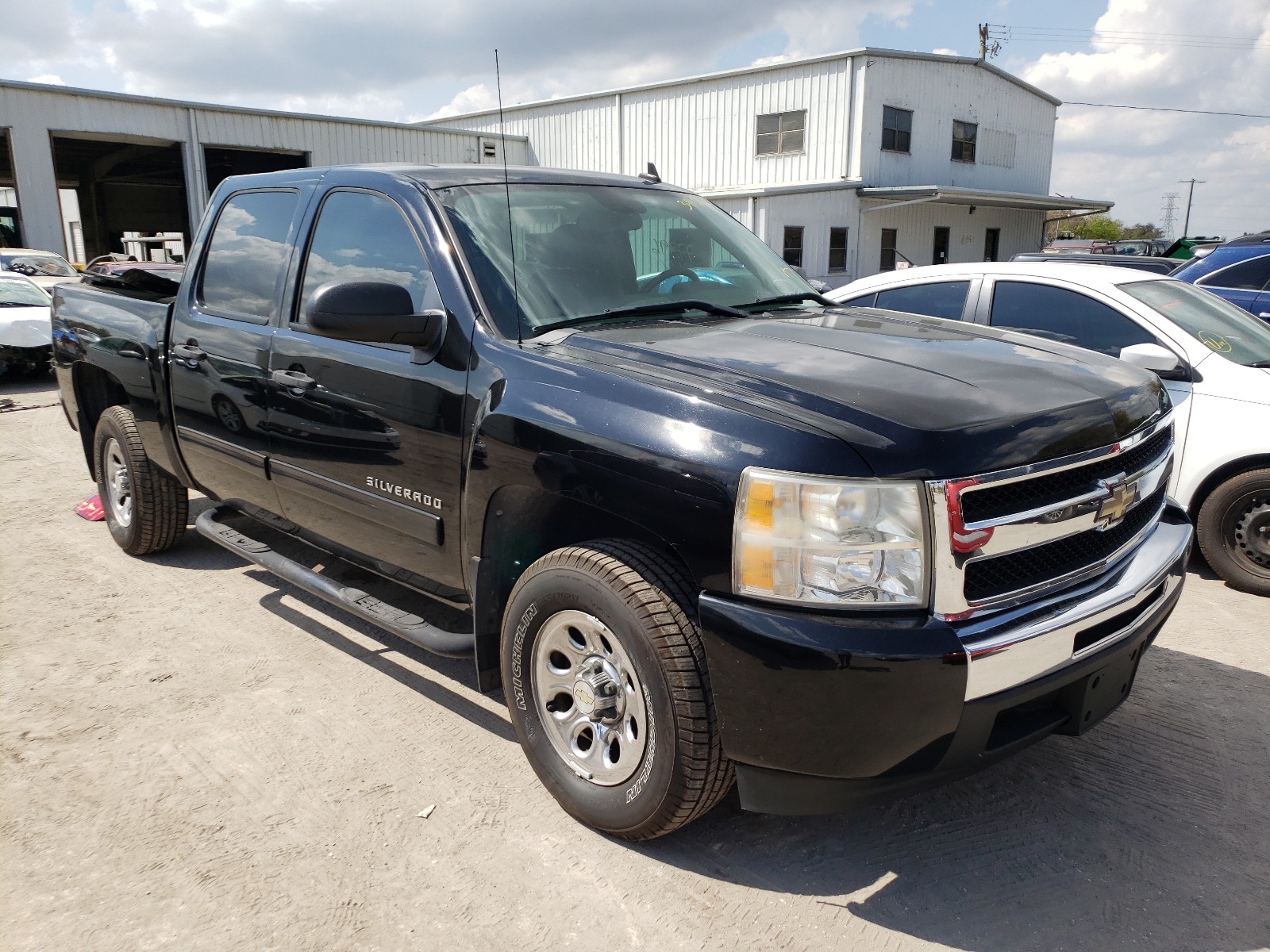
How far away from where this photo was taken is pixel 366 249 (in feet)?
11.6

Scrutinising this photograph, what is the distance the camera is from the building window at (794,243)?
28172mm

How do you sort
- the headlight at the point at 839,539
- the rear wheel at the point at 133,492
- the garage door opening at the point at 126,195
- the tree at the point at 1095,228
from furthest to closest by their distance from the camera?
the tree at the point at 1095,228 < the garage door opening at the point at 126,195 < the rear wheel at the point at 133,492 < the headlight at the point at 839,539

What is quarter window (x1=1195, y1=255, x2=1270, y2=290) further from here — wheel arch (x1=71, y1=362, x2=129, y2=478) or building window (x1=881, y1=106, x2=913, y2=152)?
building window (x1=881, y1=106, x2=913, y2=152)

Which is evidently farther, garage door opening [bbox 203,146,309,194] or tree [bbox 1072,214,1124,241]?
tree [bbox 1072,214,1124,241]

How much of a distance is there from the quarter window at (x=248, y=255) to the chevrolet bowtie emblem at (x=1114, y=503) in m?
3.10

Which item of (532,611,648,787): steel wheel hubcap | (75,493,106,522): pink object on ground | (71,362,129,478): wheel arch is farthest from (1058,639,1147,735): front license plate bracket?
(75,493,106,522): pink object on ground

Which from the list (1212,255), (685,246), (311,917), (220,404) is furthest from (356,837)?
(1212,255)

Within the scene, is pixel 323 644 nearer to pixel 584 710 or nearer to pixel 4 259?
pixel 584 710

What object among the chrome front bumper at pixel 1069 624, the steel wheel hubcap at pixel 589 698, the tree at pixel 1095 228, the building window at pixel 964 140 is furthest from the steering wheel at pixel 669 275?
the tree at pixel 1095 228

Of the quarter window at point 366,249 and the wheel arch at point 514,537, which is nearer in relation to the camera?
the wheel arch at point 514,537

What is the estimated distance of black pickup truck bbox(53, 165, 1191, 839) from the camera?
2.21 meters

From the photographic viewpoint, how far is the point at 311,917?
2471 millimetres

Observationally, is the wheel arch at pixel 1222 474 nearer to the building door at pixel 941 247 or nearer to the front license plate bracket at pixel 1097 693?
the front license plate bracket at pixel 1097 693

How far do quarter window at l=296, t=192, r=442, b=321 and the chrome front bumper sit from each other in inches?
77.8
